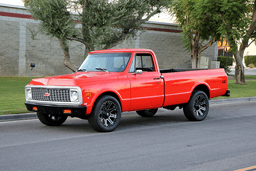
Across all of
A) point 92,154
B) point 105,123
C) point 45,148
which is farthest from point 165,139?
point 45,148

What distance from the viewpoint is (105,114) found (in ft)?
27.4

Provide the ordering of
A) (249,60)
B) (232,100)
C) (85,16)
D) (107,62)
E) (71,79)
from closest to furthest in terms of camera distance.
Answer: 1. (71,79)
2. (107,62)
3. (232,100)
4. (85,16)
5. (249,60)

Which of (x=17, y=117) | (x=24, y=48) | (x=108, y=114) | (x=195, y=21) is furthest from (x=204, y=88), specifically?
(x=24, y=48)

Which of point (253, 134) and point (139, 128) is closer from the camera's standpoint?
point (253, 134)

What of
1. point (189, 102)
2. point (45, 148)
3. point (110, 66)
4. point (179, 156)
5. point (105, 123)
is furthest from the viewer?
point (189, 102)

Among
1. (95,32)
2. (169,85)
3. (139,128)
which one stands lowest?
(139,128)

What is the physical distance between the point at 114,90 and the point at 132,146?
1805 mm

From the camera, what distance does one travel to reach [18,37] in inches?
1112

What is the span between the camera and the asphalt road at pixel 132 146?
5.69 meters

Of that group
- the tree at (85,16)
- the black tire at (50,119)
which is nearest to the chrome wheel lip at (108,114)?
the black tire at (50,119)

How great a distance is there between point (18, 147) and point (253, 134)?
17.4 ft

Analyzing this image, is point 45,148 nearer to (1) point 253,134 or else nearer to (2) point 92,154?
(2) point 92,154

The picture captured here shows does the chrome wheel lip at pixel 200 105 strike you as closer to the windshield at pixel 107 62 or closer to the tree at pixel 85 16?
the windshield at pixel 107 62

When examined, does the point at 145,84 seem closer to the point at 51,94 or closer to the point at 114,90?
the point at 114,90
